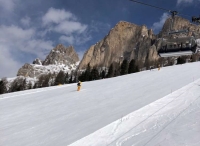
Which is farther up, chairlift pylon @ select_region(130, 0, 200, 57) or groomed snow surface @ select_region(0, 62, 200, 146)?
chairlift pylon @ select_region(130, 0, 200, 57)

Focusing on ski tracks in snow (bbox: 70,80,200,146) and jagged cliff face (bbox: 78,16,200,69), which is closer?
ski tracks in snow (bbox: 70,80,200,146)

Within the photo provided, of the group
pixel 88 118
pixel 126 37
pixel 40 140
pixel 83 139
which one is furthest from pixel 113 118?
pixel 126 37

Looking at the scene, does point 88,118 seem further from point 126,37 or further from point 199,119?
point 126,37

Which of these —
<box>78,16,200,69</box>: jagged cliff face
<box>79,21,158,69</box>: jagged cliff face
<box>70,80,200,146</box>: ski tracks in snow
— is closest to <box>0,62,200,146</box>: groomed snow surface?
<box>70,80,200,146</box>: ski tracks in snow

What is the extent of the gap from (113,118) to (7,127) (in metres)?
4.18

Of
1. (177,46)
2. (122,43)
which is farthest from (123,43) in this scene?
(177,46)

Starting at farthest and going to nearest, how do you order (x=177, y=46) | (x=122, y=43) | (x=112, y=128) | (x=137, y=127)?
(x=122, y=43)
(x=177, y=46)
(x=112, y=128)
(x=137, y=127)

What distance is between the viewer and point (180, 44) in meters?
15.9

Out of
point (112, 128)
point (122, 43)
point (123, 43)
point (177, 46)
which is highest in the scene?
point (122, 43)

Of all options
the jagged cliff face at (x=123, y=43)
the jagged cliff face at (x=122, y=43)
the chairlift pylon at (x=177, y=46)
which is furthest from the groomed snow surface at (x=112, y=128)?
the jagged cliff face at (x=122, y=43)

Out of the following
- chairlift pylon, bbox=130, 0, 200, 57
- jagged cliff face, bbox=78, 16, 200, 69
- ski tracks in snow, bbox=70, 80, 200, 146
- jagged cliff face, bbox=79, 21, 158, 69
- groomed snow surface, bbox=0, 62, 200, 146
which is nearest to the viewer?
groomed snow surface, bbox=0, 62, 200, 146

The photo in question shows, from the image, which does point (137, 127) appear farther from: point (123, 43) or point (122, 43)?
point (122, 43)

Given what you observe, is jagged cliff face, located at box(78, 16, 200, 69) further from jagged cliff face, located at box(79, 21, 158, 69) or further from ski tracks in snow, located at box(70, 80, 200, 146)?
ski tracks in snow, located at box(70, 80, 200, 146)

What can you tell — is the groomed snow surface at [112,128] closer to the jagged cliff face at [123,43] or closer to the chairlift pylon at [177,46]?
the chairlift pylon at [177,46]
